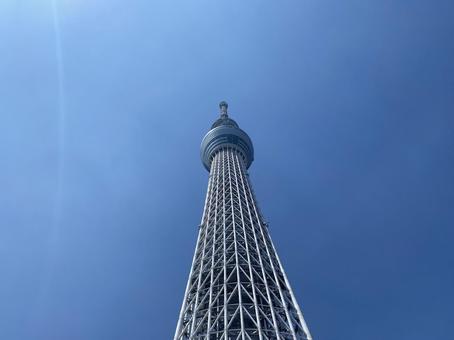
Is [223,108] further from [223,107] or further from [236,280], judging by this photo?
[236,280]

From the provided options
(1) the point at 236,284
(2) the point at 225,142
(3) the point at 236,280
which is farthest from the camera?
(2) the point at 225,142

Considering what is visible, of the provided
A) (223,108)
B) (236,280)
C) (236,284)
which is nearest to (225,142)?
(223,108)

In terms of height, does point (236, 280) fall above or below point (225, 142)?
below

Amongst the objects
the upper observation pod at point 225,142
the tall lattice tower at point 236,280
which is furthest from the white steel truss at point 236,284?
the upper observation pod at point 225,142

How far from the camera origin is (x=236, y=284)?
104ft

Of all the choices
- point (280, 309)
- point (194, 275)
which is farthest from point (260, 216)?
point (280, 309)

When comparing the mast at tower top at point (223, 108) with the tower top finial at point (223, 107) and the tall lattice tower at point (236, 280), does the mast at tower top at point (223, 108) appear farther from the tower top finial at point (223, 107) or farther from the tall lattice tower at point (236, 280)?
the tall lattice tower at point (236, 280)

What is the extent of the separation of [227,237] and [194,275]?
534 centimetres

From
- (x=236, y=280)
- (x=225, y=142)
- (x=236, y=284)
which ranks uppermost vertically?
(x=225, y=142)

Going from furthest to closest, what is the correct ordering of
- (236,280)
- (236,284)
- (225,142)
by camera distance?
(225,142)
(236,280)
(236,284)

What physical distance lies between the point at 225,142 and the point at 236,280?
3138 cm

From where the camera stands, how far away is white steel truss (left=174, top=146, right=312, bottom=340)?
2719cm

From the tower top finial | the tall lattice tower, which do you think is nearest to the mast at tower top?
the tower top finial

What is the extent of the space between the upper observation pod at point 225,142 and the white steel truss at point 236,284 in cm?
1535
